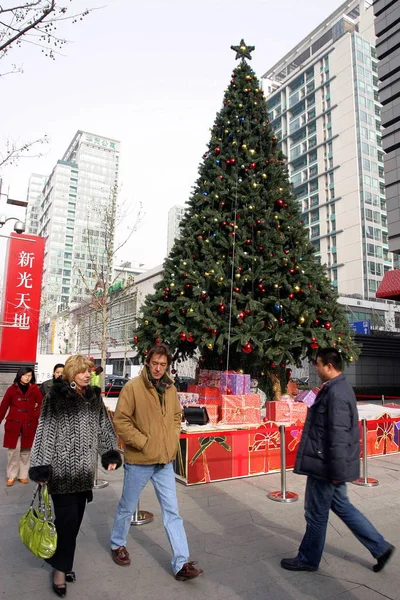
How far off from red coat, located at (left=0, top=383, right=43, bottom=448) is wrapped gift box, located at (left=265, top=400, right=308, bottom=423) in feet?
13.3

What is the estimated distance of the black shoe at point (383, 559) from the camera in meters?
3.15

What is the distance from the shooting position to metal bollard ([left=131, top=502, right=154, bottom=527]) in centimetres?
432

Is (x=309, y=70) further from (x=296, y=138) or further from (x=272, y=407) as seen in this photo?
(x=272, y=407)

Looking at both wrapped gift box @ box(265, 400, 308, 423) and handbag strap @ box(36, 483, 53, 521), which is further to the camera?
wrapped gift box @ box(265, 400, 308, 423)

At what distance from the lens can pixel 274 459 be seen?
667cm

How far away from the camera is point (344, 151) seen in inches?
2539

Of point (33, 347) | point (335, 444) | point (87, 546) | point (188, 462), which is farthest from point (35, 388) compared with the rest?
point (33, 347)

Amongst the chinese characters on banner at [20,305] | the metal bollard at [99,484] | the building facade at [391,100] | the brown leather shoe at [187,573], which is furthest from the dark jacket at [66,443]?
the building facade at [391,100]

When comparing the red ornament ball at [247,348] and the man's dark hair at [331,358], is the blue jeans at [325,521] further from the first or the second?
the red ornament ball at [247,348]

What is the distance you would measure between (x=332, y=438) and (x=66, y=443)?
2016 millimetres

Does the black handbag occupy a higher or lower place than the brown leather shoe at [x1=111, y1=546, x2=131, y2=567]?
higher

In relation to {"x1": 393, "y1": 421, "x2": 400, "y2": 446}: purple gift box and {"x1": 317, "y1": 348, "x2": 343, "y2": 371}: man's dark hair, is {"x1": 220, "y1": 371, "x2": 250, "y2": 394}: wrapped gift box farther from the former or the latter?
{"x1": 317, "y1": 348, "x2": 343, "y2": 371}: man's dark hair

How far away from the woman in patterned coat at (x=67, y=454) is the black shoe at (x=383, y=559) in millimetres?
2198

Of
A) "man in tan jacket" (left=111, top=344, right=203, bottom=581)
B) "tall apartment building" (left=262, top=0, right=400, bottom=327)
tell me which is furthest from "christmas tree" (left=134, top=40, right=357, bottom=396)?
"tall apartment building" (left=262, top=0, right=400, bottom=327)
